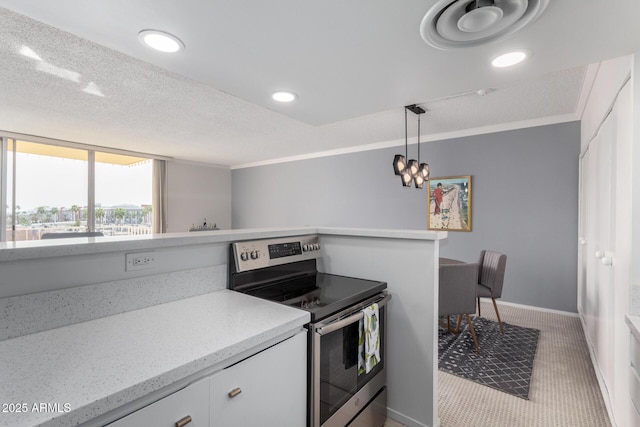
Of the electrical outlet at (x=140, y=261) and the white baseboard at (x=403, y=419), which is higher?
the electrical outlet at (x=140, y=261)

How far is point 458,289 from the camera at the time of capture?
104 inches

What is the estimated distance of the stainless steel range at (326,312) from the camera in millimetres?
1269

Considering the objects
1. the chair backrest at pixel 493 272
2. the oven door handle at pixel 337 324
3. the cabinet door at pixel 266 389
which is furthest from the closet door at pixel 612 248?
the cabinet door at pixel 266 389

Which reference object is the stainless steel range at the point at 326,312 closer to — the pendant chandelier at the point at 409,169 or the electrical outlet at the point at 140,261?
the electrical outlet at the point at 140,261

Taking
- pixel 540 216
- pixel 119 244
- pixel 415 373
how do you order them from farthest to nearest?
pixel 540 216 < pixel 415 373 < pixel 119 244

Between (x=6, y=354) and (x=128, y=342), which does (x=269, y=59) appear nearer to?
(x=128, y=342)

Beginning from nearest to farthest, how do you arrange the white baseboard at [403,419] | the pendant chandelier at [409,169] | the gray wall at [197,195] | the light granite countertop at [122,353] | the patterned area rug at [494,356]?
1. the light granite countertop at [122,353]
2. the white baseboard at [403,419]
3. the patterned area rug at [494,356]
4. the pendant chandelier at [409,169]
5. the gray wall at [197,195]

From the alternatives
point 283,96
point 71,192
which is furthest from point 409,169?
point 71,192

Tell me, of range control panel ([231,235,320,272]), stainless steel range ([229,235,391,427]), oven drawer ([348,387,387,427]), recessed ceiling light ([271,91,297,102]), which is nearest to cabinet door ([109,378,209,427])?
stainless steel range ([229,235,391,427])

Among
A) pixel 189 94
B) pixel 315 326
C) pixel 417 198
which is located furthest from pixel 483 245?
pixel 189 94

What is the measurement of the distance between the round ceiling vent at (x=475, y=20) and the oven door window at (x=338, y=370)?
1.32 metres

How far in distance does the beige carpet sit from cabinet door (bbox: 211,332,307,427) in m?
1.20

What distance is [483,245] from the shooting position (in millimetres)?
4207

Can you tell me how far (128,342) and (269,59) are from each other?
128 centimetres
